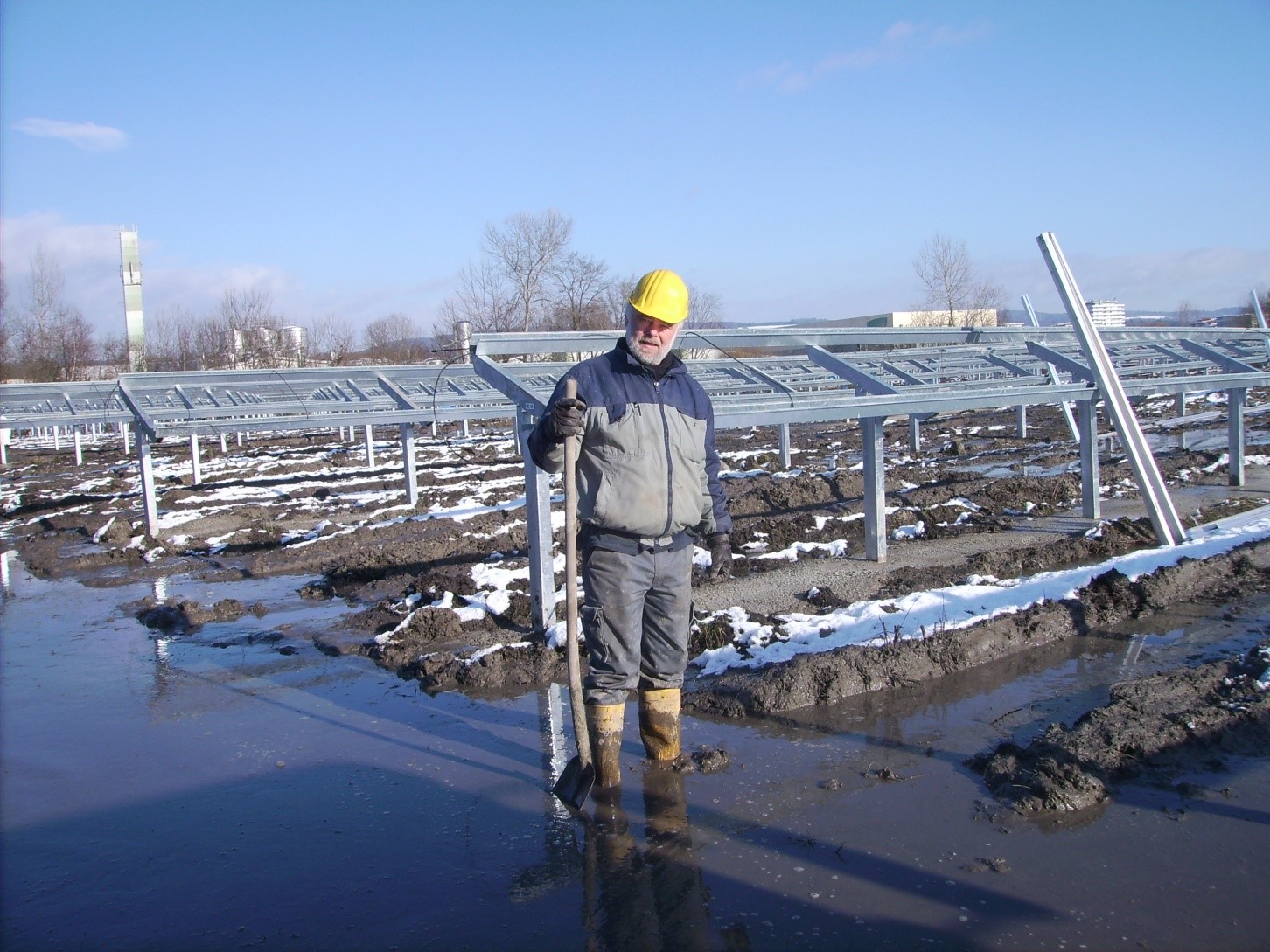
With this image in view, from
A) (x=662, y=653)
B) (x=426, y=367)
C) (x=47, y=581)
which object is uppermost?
(x=426, y=367)

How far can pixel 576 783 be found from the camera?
12.5 ft

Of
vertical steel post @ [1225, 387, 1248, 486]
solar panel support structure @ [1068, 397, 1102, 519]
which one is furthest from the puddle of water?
vertical steel post @ [1225, 387, 1248, 486]

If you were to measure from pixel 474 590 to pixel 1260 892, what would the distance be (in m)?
5.82

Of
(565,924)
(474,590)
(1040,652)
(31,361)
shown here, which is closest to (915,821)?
(565,924)

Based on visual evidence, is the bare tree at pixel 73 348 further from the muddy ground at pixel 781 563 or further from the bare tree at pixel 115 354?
the muddy ground at pixel 781 563

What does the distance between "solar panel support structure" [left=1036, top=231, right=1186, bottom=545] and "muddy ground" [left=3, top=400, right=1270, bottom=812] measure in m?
0.67

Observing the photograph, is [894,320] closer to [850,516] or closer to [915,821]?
[850,516]

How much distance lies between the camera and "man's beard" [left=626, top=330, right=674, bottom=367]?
4.09 metres

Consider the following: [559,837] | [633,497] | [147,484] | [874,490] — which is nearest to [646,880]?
[559,837]

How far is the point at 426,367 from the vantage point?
1762cm

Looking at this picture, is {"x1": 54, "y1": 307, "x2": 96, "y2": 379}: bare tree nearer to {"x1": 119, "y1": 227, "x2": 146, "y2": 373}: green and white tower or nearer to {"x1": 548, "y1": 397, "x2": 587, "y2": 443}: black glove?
{"x1": 119, "y1": 227, "x2": 146, "y2": 373}: green and white tower

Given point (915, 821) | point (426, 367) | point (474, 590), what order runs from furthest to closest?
point (426, 367) → point (474, 590) → point (915, 821)

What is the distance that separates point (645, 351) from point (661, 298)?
241mm

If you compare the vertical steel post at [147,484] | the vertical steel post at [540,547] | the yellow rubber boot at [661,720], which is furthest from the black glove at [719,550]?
the vertical steel post at [147,484]
